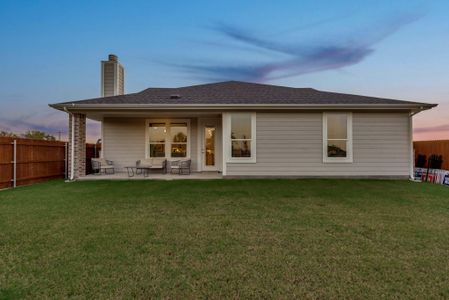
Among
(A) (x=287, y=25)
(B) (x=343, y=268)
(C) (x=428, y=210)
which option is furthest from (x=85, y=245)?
(A) (x=287, y=25)

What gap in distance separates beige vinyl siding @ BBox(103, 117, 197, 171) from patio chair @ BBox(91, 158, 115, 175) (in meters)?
0.27

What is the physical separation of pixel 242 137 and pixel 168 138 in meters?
3.65

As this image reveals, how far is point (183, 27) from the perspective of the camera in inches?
533

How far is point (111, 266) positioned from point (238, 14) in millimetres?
12500

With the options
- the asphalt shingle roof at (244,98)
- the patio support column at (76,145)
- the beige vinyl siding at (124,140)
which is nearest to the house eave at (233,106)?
the asphalt shingle roof at (244,98)

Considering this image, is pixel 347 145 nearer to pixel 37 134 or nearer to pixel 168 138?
pixel 168 138

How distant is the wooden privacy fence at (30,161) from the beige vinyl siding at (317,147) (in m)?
6.79

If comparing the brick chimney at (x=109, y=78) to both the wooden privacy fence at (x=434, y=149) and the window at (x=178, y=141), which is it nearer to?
the window at (x=178, y=141)

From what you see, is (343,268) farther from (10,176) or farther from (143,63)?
(143,63)

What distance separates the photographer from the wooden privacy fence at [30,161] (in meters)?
9.08

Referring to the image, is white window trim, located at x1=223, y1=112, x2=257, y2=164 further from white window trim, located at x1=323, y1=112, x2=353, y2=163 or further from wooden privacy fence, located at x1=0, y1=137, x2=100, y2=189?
wooden privacy fence, located at x1=0, y1=137, x2=100, y2=189

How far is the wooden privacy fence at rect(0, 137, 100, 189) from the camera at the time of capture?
9.08 metres

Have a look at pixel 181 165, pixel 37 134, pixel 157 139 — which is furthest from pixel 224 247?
pixel 37 134

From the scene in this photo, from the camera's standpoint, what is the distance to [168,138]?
1267 centimetres
